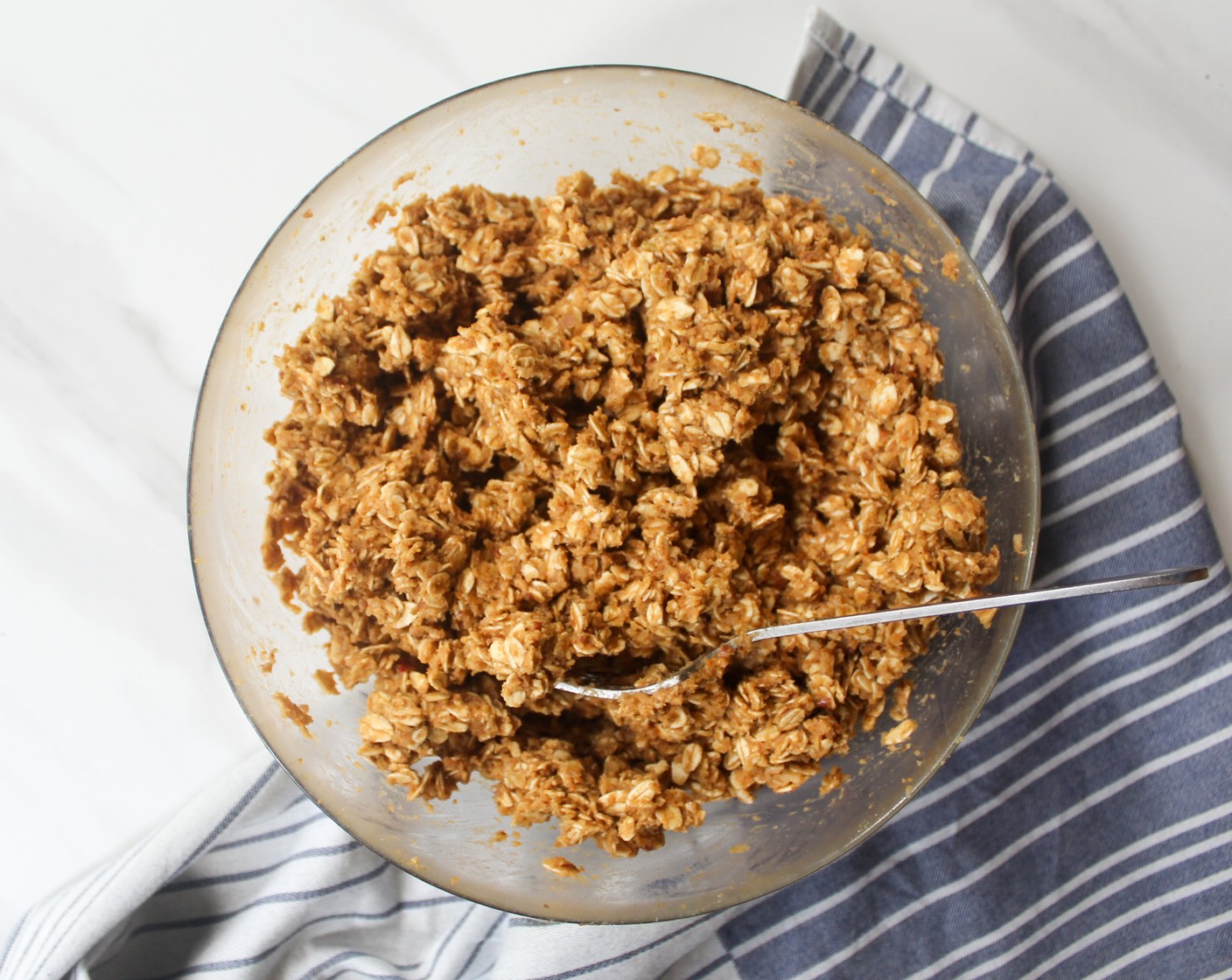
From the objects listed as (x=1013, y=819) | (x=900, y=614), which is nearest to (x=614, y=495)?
(x=900, y=614)

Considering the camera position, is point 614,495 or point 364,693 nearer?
point 614,495

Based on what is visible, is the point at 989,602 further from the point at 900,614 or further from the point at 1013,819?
the point at 1013,819

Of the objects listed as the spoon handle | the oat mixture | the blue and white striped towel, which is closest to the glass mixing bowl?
the oat mixture

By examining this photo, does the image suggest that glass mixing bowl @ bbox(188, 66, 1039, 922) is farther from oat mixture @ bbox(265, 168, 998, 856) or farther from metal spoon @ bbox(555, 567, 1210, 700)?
metal spoon @ bbox(555, 567, 1210, 700)

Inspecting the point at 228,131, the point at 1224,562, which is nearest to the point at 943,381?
the point at 1224,562

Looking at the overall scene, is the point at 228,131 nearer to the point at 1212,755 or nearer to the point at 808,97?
the point at 808,97

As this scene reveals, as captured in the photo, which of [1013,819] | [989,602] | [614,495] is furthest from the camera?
[1013,819]
